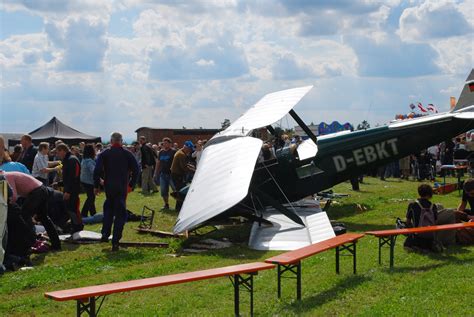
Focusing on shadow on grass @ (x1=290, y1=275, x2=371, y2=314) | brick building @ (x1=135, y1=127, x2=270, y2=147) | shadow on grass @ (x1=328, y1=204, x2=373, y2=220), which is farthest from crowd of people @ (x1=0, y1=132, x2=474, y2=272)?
brick building @ (x1=135, y1=127, x2=270, y2=147)

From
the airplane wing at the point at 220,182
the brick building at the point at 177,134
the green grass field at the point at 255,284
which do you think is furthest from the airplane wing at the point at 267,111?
the brick building at the point at 177,134

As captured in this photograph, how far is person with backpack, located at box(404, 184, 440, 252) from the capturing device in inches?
342

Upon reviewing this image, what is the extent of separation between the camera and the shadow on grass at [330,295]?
624cm

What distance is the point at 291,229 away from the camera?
10.4m

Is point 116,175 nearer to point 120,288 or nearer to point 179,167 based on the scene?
point 179,167

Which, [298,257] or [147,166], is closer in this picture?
[298,257]

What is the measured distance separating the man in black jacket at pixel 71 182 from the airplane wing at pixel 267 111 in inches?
116

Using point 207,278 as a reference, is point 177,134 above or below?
above

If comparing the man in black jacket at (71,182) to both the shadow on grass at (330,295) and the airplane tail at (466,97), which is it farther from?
A: the airplane tail at (466,97)

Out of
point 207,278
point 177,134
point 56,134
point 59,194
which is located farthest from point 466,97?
point 177,134

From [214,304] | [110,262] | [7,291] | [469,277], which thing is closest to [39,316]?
[7,291]

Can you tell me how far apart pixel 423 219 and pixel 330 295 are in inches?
111

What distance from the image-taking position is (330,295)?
21.8ft

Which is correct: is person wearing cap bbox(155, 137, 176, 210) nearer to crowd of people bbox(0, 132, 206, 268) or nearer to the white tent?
crowd of people bbox(0, 132, 206, 268)
